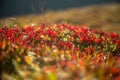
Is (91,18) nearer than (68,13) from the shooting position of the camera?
Yes

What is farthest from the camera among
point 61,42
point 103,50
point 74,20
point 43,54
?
point 74,20

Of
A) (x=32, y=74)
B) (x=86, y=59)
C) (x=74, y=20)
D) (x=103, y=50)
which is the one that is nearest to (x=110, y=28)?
(x=74, y=20)

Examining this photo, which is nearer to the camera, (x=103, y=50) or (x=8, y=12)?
(x=103, y=50)

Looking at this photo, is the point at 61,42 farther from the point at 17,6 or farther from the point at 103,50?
the point at 17,6

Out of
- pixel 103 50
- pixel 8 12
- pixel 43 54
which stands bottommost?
pixel 8 12

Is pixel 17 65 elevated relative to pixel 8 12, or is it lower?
elevated

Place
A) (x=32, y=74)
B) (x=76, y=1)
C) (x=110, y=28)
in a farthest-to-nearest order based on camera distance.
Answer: (x=76, y=1), (x=110, y=28), (x=32, y=74)

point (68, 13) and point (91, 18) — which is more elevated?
point (68, 13)
